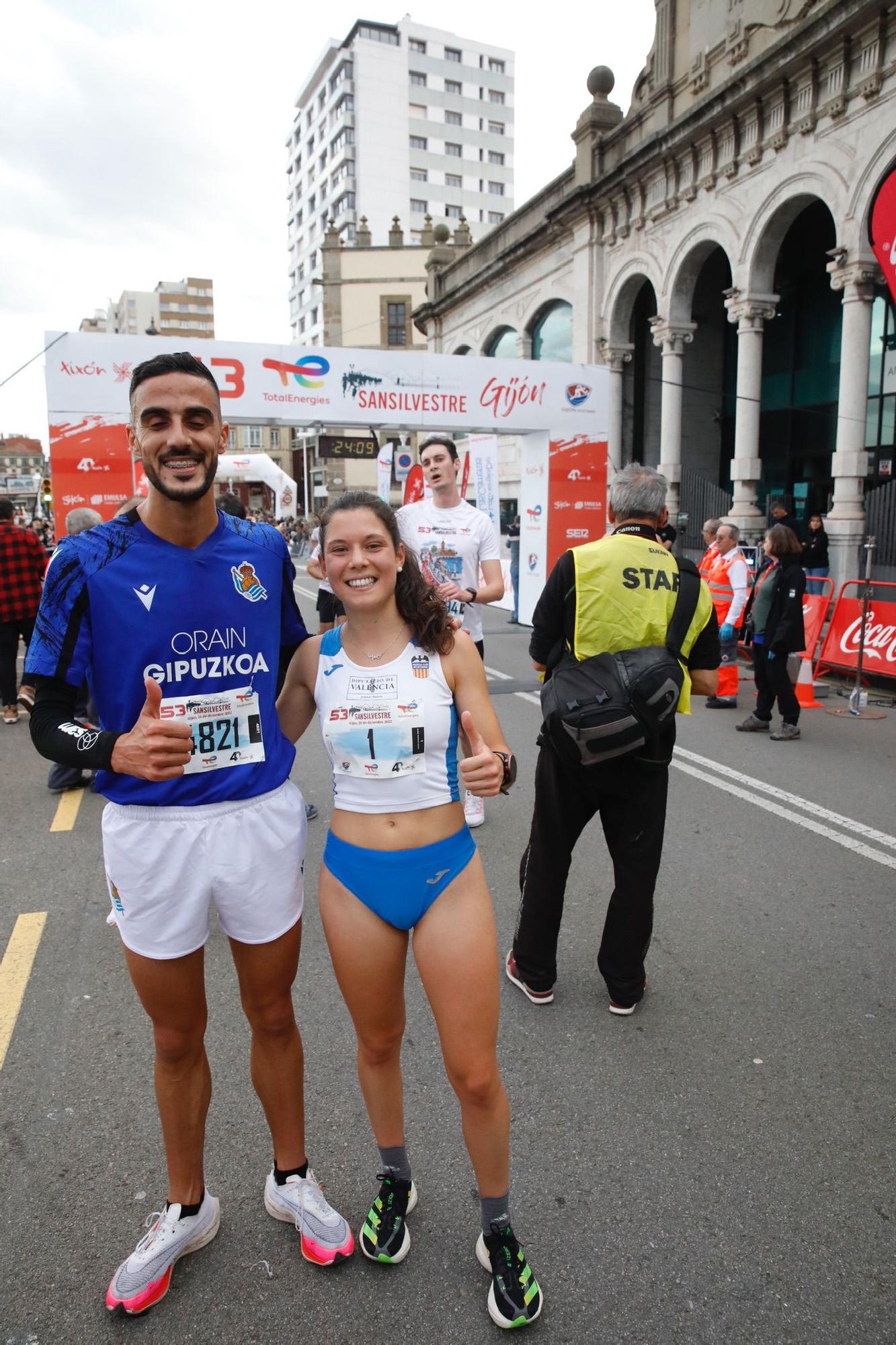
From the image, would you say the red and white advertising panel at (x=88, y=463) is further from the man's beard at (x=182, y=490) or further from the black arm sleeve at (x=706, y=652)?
the man's beard at (x=182, y=490)

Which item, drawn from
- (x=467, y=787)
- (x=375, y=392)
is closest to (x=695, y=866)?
(x=467, y=787)

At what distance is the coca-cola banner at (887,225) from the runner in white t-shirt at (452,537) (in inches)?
130

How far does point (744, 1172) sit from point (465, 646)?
1748mm

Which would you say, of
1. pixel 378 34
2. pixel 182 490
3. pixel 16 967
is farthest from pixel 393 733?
pixel 378 34

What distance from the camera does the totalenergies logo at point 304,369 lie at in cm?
1247

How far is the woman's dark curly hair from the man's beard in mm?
347

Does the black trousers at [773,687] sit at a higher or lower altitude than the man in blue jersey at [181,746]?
lower

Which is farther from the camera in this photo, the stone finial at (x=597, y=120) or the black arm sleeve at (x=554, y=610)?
the stone finial at (x=597, y=120)

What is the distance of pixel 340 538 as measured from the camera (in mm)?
2176

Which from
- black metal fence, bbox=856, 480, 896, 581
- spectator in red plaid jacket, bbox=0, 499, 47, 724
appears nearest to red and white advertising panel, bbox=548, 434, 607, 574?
black metal fence, bbox=856, 480, 896, 581

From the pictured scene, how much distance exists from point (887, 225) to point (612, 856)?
17.0 feet

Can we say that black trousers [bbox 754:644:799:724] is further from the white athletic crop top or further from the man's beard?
the man's beard

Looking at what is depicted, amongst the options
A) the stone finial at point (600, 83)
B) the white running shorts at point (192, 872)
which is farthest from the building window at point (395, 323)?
the white running shorts at point (192, 872)

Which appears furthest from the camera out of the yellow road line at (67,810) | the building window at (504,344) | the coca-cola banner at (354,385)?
the building window at (504,344)
